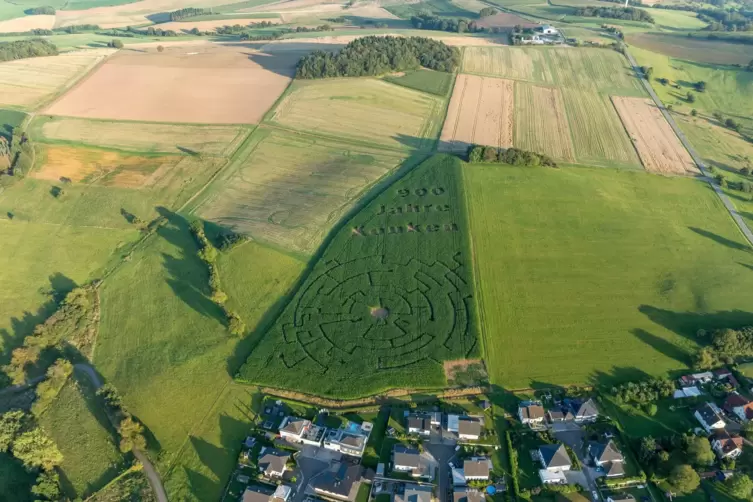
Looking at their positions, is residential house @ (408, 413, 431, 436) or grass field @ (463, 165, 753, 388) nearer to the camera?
residential house @ (408, 413, 431, 436)

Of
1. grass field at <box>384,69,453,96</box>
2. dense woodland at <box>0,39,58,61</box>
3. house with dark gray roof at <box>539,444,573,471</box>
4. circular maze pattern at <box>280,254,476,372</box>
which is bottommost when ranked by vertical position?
house with dark gray roof at <box>539,444,573,471</box>

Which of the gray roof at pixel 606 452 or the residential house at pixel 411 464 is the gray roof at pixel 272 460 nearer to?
the residential house at pixel 411 464

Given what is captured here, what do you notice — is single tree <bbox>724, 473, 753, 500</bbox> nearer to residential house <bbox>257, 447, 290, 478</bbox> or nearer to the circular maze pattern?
the circular maze pattern

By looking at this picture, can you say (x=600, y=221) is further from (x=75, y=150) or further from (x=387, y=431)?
(x=75, y=150)

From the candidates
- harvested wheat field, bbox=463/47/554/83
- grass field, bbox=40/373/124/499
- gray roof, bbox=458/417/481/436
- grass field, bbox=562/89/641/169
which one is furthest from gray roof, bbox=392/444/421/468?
harvested wheat field, bbox=463/47/554/83

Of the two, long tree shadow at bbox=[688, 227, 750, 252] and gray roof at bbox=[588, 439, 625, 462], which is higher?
long tree shadow at bbox=[688, 227, 750, 252]

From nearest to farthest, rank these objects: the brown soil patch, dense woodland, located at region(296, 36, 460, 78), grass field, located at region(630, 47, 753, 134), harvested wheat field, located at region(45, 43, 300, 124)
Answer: the brown soil patch, harvested wheat field, located at region(45, 43, 300, 124), grass field, located at region(630, 47, 753, 134), dense woodland, located at region(296, 36, 460, 78)
